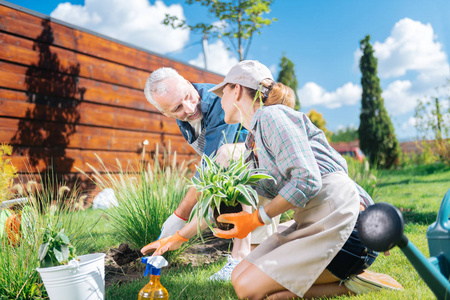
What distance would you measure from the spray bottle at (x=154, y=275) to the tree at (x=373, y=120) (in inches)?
469

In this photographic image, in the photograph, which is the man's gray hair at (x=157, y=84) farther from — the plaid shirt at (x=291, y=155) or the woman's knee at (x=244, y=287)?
the woman's knee at (x=244, y=287)

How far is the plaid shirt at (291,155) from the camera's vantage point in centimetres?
144

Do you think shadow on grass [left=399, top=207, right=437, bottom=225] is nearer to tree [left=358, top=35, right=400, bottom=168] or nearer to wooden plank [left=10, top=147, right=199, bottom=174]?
wooden plank [left=10, top=147, right=199, bottom=174]

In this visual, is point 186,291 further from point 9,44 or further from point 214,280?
point 9,44

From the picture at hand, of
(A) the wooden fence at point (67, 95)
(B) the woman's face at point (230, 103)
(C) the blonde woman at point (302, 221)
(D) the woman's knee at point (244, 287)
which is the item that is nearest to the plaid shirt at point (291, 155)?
(C) the blonde woman at point (302, 221)

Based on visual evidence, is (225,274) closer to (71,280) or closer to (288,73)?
(71,280)

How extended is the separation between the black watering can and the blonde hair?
3.12 ft

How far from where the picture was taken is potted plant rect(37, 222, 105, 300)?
152 centimetres

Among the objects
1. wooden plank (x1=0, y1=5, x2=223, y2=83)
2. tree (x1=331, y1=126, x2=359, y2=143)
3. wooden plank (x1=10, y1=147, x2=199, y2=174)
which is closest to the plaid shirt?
wooden plank (x1=10, y1=147, x2=199, y2=174)

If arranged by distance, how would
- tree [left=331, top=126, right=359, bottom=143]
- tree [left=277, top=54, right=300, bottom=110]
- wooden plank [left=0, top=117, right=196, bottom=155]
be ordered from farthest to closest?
tree [left=331, top=126, right=359, bottom=143]
tree [left=277, top=54, right=300, bottom=110]
wooden plank [left=0, top=117, right=196, bottom=155]

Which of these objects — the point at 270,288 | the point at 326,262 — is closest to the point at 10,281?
the point at 270,288

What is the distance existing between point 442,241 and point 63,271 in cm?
140

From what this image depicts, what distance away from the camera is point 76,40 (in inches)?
216

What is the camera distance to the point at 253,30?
6.40 metres
